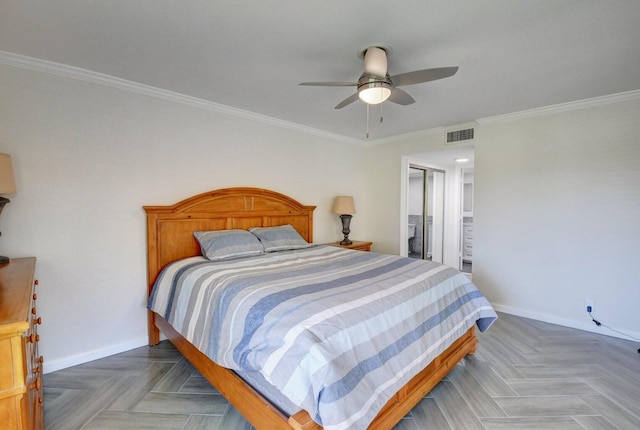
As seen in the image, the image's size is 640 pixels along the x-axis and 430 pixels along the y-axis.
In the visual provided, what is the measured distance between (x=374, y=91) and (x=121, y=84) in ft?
7.18

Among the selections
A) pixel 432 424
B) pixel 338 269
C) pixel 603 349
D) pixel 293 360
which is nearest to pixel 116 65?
pixel 338 269

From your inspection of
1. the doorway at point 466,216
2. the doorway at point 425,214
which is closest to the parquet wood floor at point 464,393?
the doorway at point 425,214

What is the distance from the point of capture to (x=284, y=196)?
12.4 feet

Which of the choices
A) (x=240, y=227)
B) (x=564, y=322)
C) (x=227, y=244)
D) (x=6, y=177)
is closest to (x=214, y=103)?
(x=240, y=227)

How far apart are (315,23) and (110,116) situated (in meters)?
1.97

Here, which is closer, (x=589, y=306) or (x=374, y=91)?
(x=374, y=91)

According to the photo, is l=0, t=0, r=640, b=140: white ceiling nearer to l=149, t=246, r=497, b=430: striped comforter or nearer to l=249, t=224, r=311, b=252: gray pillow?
l=249, t=224, r=311, b=252: gray pillow

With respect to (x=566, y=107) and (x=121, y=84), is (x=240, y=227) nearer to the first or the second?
(x=121, y=84)

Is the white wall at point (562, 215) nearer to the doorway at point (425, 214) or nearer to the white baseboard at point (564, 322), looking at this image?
the white baseboard at point (564, 322)

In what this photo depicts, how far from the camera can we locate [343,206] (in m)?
4.29

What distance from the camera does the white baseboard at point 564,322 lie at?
9.61ft

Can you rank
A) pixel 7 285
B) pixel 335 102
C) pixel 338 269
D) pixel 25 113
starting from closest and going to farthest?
pixel 7 285, pixel 25 113, pixel 338 269, pixel 335 102

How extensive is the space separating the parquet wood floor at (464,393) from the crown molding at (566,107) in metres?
2.37

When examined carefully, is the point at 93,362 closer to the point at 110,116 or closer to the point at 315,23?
the point at 110,116
